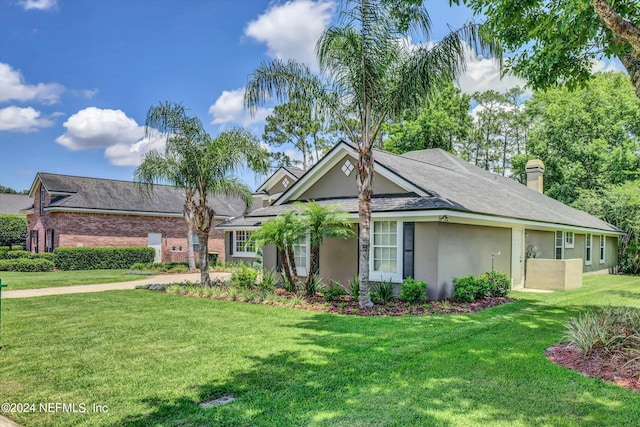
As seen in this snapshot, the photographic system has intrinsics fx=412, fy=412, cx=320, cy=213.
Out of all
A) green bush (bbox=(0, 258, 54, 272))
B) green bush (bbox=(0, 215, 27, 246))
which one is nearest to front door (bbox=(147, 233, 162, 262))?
green bush (bbox=(0, 258, 54, 272))

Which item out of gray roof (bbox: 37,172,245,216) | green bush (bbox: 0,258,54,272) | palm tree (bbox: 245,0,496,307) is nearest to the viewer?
palm tree (bbox: 245,0,496,307)

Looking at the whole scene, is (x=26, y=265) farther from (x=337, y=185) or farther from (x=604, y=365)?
(x=604, y=365)

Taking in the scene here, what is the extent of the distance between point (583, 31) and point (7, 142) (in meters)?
29.8

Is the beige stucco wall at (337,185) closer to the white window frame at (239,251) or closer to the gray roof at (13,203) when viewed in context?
the white window frame at (239,251)

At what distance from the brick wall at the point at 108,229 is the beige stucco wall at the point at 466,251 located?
70.1ft

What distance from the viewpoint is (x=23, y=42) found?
16.2 m

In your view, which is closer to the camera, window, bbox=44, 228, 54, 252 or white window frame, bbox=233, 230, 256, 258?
white window frame, bbox=233, 230, 256, 258

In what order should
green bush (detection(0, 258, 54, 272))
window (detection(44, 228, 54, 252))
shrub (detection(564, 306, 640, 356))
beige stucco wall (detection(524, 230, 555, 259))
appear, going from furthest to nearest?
window (detection(44, 228, 54, 252))
green bush (detection(0, 258, 54, 272))
beige stucco wall (detection(524, 230, 555, 259))
shrub (detection(564, 306, 640, 356))

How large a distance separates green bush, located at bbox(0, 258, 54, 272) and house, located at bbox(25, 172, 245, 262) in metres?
2.64

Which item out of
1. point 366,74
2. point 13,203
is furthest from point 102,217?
point 366,74

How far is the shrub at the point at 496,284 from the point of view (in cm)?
1273

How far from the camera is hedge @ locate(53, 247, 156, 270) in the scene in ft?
77.9

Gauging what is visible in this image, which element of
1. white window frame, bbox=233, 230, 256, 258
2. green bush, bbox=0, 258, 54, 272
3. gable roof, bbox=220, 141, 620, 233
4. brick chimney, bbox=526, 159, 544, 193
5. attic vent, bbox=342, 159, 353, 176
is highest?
brick chimney, bbox=526, 159, 544, 193

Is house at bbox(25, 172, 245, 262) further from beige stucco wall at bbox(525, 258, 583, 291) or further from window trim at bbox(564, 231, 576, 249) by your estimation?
window trim at bbox(564, 231, 576, 249)
